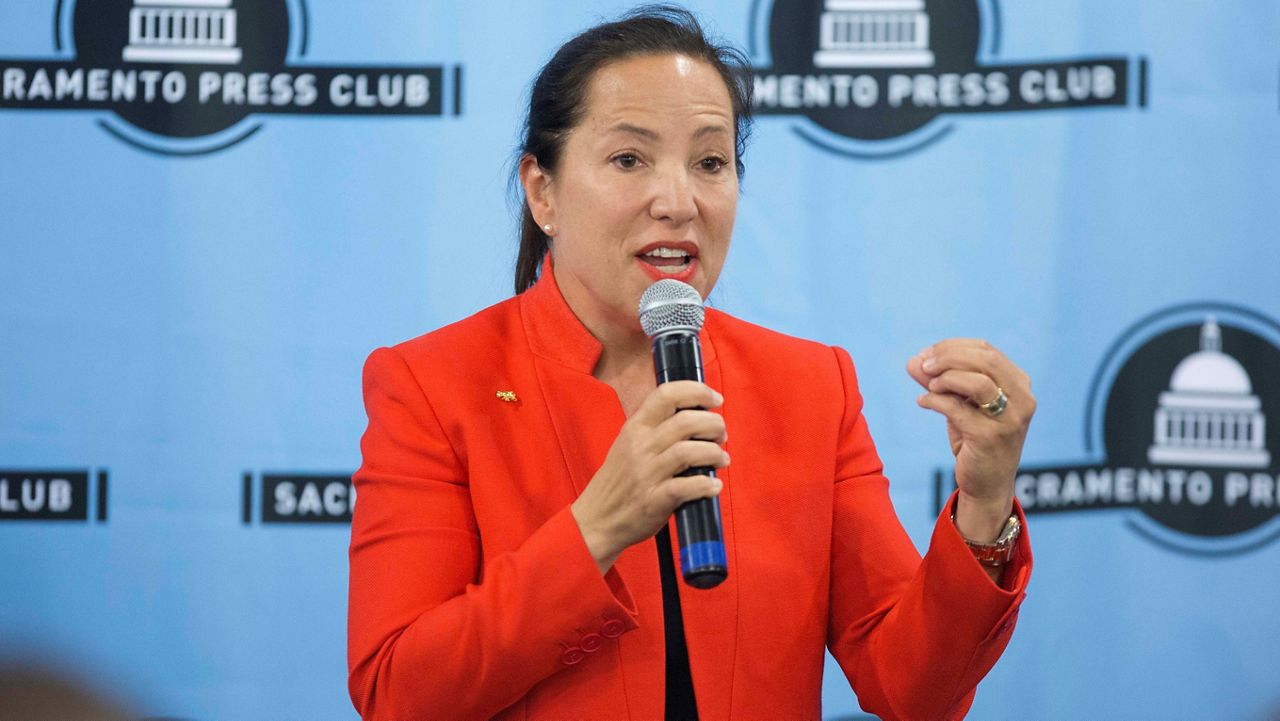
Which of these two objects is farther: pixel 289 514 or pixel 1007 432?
pixel 289 514

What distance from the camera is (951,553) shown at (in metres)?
1.66

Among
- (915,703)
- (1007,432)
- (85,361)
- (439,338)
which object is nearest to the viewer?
(1007,432)

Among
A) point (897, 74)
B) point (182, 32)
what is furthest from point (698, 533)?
point (182, 32)

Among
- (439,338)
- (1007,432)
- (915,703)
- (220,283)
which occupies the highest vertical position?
(220,283)

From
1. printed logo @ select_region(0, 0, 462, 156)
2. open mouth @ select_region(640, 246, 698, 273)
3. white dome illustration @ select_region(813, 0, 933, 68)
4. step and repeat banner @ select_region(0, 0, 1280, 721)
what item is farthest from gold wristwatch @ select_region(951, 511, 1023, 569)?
printed logo @ select_region(0, 0, 462, 156)

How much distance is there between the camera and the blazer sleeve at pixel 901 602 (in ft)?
5.48

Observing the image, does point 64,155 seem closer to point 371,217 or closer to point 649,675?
point 371,217

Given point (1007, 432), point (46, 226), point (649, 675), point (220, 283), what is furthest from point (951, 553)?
point (46, 226)

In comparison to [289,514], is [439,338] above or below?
above

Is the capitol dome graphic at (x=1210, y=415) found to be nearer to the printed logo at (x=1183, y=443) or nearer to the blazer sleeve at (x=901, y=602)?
the printed logo at (x=1183, y=443)

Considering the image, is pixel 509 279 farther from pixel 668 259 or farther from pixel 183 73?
pixel 668 259

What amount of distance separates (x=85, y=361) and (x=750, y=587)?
5.69 ft

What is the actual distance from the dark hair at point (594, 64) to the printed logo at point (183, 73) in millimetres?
991

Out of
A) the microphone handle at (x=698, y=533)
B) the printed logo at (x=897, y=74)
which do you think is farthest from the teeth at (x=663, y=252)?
the printed logo at (x=897, y=74)
